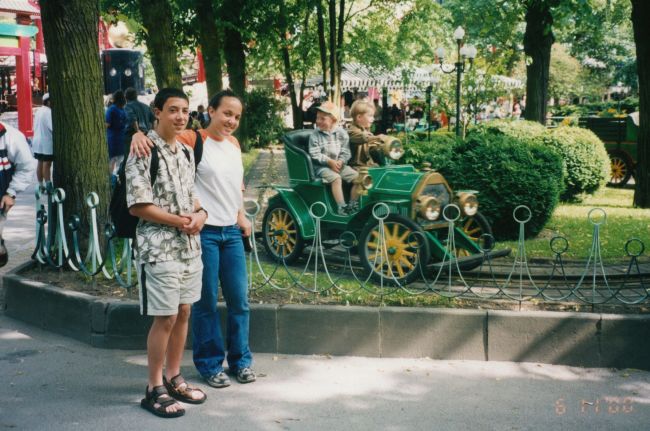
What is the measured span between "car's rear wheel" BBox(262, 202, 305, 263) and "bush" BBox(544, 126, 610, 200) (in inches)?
275

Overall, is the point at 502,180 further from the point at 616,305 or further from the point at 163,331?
the point at 163,331

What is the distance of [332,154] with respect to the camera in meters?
8.23

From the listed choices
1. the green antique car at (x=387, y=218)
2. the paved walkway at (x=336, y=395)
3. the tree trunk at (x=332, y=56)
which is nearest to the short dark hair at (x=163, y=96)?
the paved walkway at (x=336, y=395)

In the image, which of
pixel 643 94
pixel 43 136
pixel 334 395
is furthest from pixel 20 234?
pixel 643 94

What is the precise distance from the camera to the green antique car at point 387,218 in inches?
284

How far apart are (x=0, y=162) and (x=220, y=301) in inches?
77.2

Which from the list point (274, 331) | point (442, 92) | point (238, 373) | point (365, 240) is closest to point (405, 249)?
point (365, 240)

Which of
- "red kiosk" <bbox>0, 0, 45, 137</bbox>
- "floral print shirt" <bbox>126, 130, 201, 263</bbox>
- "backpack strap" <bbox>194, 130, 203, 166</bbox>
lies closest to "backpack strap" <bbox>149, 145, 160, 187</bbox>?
"floral print shirt" <bbox>126, 130, 201, 263</bbox>

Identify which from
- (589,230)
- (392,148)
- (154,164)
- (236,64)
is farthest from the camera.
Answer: (236,64)

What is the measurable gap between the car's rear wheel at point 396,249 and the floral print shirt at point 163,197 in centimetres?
253

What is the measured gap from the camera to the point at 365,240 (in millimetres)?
7395

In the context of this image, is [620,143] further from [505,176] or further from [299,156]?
[299,156]

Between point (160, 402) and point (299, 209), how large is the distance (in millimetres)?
3904

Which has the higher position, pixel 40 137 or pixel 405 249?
pixel 40 137
